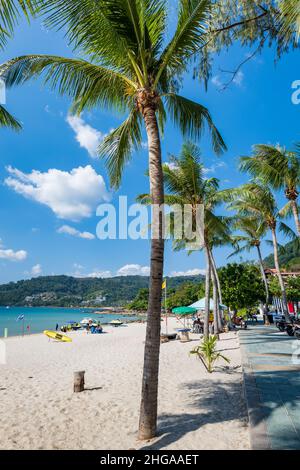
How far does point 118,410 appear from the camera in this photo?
228 inches

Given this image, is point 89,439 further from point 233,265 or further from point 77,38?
point 233,265

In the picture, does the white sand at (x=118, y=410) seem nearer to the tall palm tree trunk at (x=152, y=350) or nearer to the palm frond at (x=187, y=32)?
the tall palm tree trunk at (x=152, y=350)

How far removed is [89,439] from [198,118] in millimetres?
6356

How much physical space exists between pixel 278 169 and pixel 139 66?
26.2ft

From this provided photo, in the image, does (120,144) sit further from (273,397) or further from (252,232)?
(252,232)

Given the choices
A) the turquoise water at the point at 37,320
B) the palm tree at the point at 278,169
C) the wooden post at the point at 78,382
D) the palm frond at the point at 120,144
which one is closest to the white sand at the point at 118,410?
the wooden post at the point at 78,382

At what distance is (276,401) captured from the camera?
536 cm

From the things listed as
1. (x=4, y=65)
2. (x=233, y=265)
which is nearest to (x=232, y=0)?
(x=4, y=65)

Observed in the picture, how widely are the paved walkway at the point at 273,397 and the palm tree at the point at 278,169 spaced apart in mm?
4976

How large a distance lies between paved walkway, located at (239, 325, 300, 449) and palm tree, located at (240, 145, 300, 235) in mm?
4976

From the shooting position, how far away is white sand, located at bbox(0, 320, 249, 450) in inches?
172

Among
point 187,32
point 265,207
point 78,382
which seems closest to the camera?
point 187,32

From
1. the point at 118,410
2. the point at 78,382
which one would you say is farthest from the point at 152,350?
the point at 78,382

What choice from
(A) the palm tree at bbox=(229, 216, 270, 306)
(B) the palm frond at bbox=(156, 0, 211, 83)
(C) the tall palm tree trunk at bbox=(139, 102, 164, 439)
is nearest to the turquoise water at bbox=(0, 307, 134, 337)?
(A) the palm tree at bbox=(229, 216, 270, 306)
